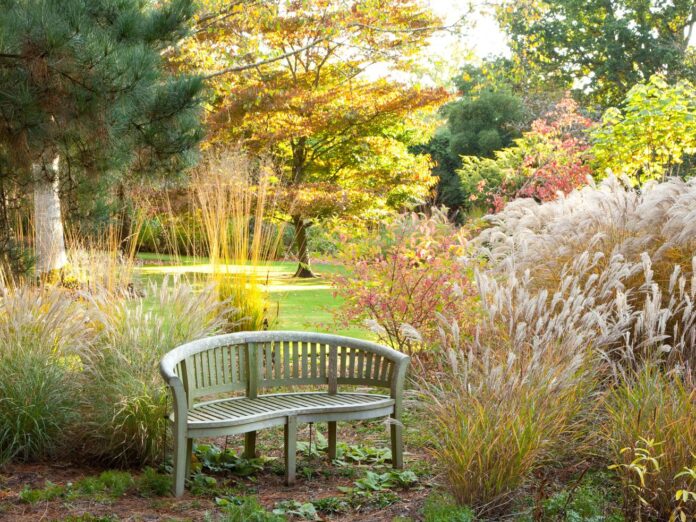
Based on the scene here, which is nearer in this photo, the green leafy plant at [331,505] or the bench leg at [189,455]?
the green leafy plant at [331,505]

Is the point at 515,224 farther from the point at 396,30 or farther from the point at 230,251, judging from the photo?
the point at 396,30

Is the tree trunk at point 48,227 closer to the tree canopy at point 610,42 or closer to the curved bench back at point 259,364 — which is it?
the curved bench back at point 259,364

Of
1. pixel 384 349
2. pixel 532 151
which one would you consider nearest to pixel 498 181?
pixel 532 151

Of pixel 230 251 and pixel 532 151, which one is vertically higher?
pixel 532 151

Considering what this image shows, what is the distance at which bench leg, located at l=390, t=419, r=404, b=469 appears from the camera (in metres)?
4.21

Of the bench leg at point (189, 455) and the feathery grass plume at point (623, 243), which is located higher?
the feathery grass plume at point (623, 243)

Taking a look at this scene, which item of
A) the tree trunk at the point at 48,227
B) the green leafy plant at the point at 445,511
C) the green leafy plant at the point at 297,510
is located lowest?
the green leafy plant at the point at 297,510

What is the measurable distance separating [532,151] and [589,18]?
1127 cm

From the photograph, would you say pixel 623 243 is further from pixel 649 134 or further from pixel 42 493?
pixel 649 134

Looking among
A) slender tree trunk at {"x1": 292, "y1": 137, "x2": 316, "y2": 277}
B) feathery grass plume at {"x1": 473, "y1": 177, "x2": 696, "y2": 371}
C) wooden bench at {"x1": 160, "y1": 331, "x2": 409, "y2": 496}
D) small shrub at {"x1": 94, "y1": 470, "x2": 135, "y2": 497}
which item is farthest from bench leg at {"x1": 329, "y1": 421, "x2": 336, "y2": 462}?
slender tree trunk at {"x1": 292, "y1": 137, "x2": 316, "y2": 277}

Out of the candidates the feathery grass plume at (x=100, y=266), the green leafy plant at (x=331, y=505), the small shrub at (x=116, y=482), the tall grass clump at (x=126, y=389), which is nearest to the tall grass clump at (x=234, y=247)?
the feathery grass plume at (x=100, y=266)

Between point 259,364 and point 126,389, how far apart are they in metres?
0.73

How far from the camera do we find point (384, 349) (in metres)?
4.52

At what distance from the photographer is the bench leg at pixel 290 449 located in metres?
4.02
